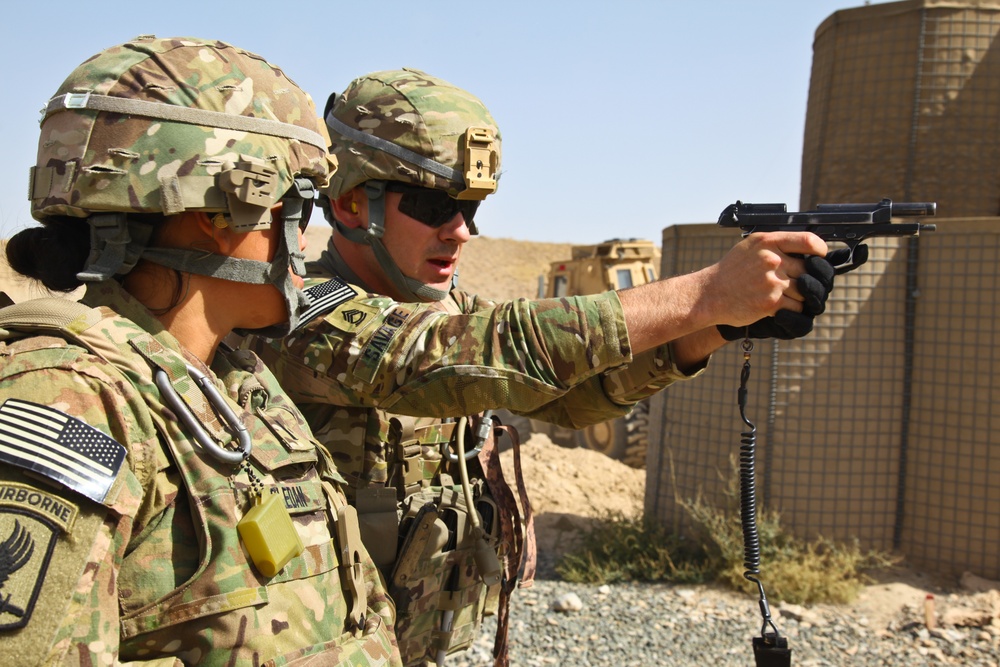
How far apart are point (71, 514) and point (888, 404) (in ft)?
20.4

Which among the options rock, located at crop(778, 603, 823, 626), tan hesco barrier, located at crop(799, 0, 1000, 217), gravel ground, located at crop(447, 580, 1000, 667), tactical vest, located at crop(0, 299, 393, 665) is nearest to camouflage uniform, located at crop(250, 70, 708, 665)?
tactical vest, located at crop(0, 299, 393, 665)

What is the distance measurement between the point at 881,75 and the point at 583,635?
4898 millimetres

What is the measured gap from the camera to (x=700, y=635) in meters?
5.95

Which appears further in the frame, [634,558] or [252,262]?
[634,558]

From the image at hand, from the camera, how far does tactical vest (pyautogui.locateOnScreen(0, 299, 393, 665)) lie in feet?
5.39

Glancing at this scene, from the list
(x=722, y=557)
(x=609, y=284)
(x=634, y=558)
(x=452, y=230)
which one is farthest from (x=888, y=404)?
(x=609, y=284)

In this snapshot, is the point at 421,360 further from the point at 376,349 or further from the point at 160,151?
the point at 160,151

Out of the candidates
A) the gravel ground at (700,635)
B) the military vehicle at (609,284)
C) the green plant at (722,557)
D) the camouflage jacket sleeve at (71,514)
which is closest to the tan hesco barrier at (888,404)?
the green plant at (722,557)

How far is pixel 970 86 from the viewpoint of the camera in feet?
23.6

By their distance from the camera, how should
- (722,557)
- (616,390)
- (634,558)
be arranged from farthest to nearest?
(634,558), (722,557), (616,390)

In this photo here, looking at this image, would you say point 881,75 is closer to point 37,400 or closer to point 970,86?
point 970,86

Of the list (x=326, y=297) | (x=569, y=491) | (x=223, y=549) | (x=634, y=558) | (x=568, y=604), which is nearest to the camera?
(x=223, y=549)

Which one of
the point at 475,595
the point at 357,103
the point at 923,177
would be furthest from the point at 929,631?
the point at 357,103

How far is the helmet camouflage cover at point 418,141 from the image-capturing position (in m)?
2.94
